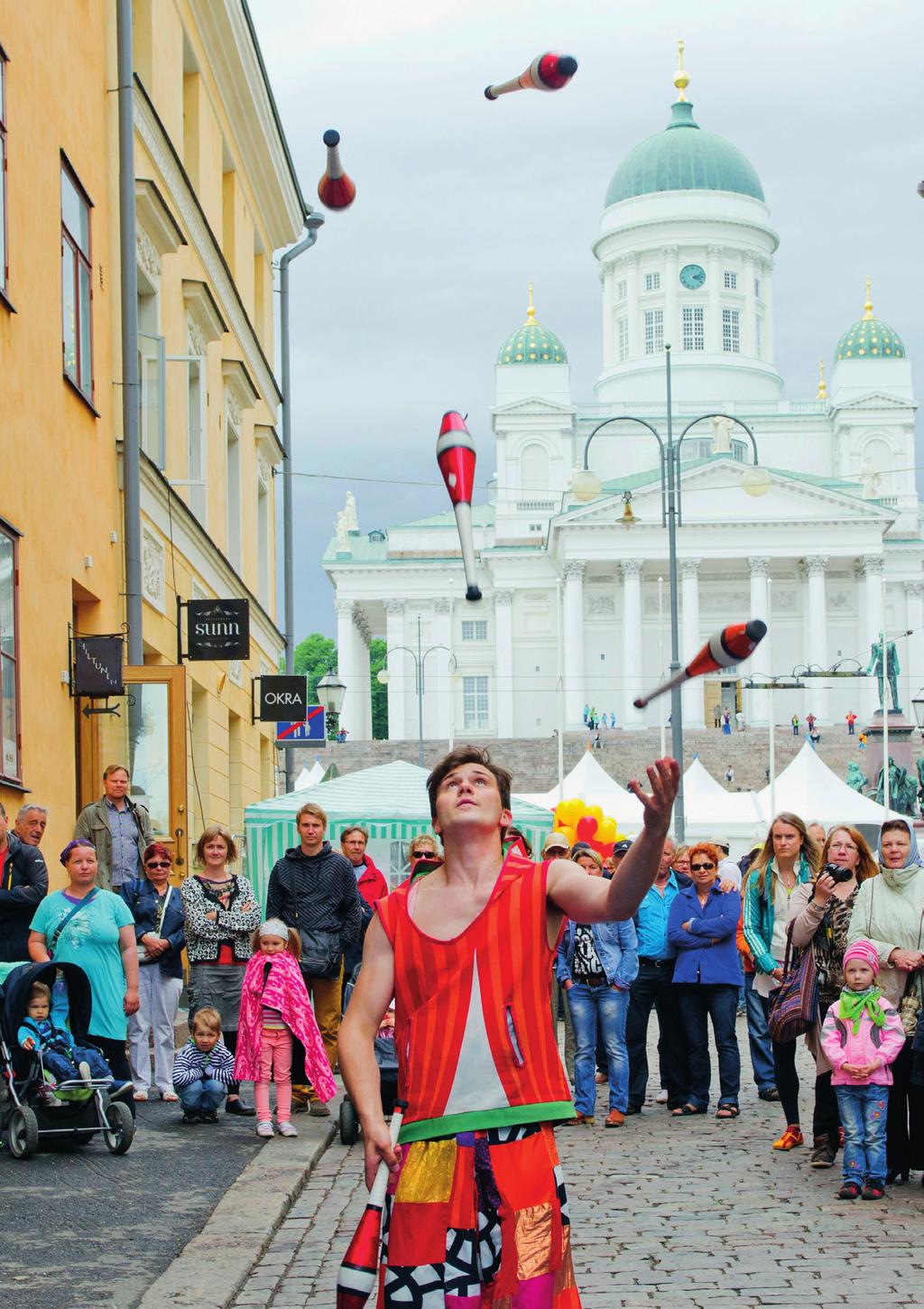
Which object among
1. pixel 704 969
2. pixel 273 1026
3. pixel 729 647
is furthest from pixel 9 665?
pixel 729 647

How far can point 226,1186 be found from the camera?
9312 millimetres

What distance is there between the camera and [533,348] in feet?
327

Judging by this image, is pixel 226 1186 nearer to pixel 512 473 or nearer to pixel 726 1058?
pixel 726 1058

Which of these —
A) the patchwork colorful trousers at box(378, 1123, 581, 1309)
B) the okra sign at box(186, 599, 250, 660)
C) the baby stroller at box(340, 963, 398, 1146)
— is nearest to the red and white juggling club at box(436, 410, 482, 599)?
the patchwork colorful trousers at box(378, 1123, 581, 1309)

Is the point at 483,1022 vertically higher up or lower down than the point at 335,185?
lower down

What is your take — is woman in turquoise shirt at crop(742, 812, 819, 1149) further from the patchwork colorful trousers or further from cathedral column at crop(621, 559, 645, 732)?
cathedral column at crop(621, 559, 645, 732)

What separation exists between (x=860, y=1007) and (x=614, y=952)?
9.62 feet

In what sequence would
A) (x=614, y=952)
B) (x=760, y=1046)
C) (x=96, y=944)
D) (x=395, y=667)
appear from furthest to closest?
(x=395, y=667), (x=760, y=1046), (x=614, y=952), (x=96, y=944)

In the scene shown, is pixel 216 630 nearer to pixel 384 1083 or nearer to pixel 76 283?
pixel 76 283

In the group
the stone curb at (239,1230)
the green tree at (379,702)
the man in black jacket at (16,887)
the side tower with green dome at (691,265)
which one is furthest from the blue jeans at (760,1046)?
the green tree at (379,702)

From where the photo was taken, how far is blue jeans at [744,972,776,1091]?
13.4 metres

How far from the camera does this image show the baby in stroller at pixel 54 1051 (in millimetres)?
10070

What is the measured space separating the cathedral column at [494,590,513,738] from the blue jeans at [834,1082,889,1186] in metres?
85.8

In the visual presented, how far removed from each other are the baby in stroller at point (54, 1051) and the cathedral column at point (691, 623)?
7807cm
